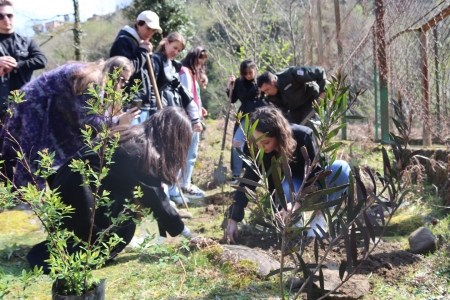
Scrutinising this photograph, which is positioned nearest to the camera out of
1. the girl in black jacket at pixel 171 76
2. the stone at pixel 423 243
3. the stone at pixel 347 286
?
the stone at pixel 347 286

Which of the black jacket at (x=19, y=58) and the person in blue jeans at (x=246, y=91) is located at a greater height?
the black jacket at (x=19, y=58)

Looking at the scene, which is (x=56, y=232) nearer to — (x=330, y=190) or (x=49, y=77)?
(x=330, y=190)

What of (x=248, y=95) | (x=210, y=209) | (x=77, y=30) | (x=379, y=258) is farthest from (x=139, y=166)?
(x=77, y=30)

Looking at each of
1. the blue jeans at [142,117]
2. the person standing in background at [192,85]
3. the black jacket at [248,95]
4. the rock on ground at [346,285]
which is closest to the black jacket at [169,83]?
the person standing in background at [192,85]

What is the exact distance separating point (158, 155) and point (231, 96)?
293 centimetres

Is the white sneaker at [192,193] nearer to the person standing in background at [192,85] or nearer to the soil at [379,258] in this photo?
the person standing in background at [192,85]

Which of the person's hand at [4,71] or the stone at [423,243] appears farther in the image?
the person's hand at [4,71]

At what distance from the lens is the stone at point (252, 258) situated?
2.78 metres

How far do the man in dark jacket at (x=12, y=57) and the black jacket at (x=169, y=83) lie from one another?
1136 mm

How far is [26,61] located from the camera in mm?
4195

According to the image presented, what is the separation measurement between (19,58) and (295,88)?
9.05ft

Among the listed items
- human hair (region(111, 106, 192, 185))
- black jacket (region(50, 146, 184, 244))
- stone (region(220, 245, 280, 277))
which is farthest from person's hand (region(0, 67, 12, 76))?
stone (region(220, 245, 280, 277))

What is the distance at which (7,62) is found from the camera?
3932 mm

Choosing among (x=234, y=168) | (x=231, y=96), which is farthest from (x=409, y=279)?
(x=231, y=96)
